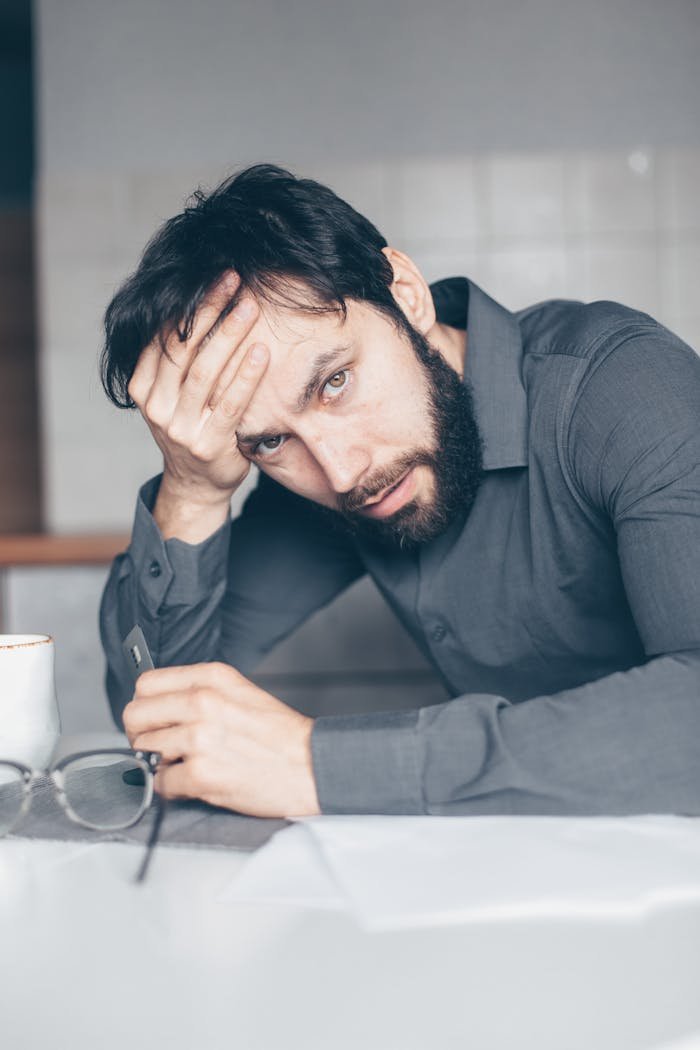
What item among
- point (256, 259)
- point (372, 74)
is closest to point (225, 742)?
point (256, 259)

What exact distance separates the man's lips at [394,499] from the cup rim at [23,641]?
1.18 ft

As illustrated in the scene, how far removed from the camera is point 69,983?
1.56ft

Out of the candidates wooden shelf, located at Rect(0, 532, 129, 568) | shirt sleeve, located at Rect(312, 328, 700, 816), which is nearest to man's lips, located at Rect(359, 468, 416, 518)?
shirt sleeve, located at Rect(312, 328, 700, 816)

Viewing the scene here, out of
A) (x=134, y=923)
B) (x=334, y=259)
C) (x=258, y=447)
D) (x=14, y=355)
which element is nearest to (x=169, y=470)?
(x=258, y=447)

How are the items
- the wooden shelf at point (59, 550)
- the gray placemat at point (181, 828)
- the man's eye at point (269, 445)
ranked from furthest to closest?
the wooden shelf at point (59, 550) < the man's eye at point (269, 445) < the gray placemat at point (181, 828)

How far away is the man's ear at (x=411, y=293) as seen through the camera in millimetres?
1125

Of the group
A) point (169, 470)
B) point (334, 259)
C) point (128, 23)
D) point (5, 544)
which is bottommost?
point (5, 544)

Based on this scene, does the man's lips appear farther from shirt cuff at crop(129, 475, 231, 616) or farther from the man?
shirt cuff at crop(129, 475, 231, 616)

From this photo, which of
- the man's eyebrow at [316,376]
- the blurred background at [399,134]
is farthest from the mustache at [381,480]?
the blurred background at [399,134]

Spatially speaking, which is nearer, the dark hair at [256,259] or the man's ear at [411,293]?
the dark hair at [256,259]

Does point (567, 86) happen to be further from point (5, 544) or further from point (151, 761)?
point (151, 761)

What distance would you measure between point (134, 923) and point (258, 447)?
0.58m

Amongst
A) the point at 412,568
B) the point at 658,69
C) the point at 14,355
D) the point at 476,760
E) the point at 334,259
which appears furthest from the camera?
the point at 14,355

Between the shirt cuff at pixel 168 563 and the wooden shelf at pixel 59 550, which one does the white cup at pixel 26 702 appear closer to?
the shirt cuff at pixel 168 563
